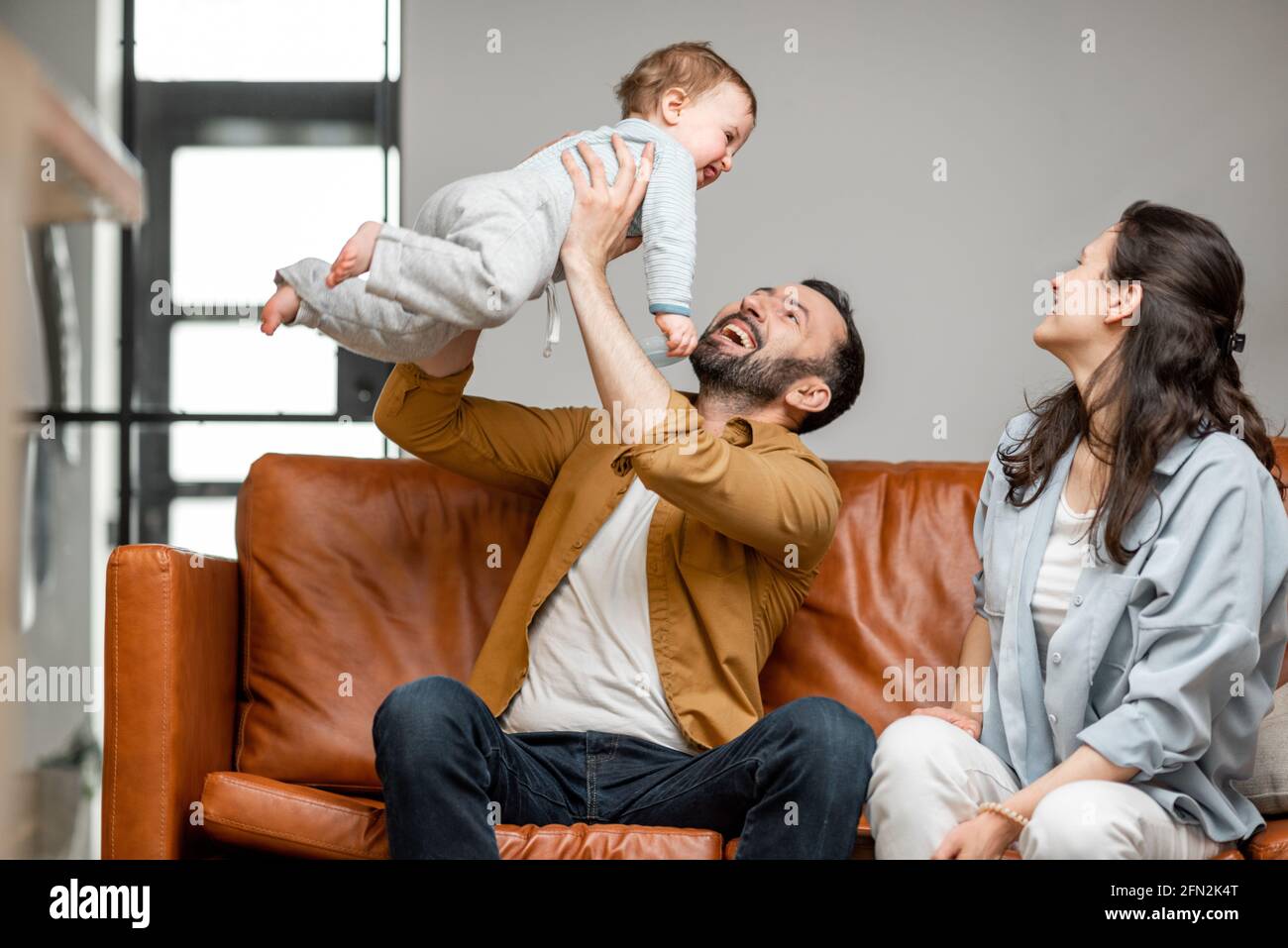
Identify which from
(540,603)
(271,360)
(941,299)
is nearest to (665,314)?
(540,603)

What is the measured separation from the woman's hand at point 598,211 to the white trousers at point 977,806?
0.78m

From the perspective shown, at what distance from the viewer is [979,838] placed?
4.89 feet

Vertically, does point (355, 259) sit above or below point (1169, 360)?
above

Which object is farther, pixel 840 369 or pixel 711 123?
pixel 840 369

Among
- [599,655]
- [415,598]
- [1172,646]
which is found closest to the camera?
[1172,646]

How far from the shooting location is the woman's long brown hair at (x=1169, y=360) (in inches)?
67.1

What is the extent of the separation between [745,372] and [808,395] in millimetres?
124

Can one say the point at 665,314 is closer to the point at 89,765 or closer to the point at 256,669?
the point at 256,669

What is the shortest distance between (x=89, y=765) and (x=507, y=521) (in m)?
1.93

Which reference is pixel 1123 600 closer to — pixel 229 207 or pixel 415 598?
pixel 415 598

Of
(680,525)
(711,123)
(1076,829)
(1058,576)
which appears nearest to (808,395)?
(680,525)
